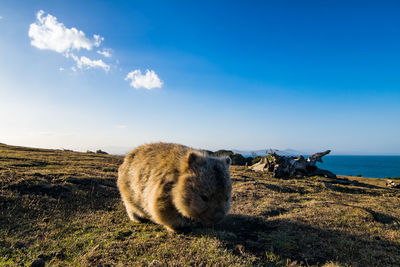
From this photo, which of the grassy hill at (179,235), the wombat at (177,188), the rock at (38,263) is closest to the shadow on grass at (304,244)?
the grassy hill at (179,235)

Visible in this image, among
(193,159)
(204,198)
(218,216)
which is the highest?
(193,159)

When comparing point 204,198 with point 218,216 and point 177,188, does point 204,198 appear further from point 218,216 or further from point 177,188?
point 177,188

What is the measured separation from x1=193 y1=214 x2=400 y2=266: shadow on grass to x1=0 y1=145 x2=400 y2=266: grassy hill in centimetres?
2

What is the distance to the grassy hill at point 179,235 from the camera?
14.3 ft

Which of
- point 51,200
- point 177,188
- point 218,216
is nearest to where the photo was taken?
point 218,216

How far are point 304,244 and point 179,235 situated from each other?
9.83 feet

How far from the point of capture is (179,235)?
18.1 feet

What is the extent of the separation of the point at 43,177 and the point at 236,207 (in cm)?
849

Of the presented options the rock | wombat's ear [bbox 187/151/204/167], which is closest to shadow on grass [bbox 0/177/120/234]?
the rock

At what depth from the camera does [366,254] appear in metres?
4.62

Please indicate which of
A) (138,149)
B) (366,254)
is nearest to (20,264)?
(138,149)

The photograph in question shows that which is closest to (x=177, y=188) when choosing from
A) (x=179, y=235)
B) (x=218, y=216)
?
(x=218, y=216)

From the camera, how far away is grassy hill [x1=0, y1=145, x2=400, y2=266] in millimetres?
4348

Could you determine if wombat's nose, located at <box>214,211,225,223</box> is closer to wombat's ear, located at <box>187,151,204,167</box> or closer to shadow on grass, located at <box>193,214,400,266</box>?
shadow on grass, located at <box>193,214,400,266</box>
